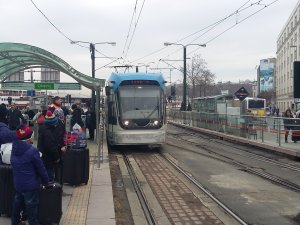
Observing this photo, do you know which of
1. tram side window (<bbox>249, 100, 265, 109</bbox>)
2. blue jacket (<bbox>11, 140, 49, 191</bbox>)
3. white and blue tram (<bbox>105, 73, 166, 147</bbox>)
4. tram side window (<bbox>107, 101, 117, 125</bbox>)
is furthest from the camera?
tram side window (<bbox>249, 100, 265, 109</bbox>)

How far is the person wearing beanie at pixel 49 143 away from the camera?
27.0 feet

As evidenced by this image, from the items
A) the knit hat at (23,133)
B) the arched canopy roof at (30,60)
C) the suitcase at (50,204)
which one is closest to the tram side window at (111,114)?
the arched canopy roof at (30,60)

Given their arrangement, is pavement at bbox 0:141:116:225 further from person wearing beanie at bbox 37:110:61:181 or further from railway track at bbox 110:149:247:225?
person wearing beanie at bbox 37:110:61:181

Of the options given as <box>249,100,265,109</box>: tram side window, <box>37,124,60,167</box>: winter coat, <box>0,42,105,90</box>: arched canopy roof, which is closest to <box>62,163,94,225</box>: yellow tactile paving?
<box>37,124,60,167</box>: winter coat

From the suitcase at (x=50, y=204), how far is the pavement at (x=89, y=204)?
1.36 feet

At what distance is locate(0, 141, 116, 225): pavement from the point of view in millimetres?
7523

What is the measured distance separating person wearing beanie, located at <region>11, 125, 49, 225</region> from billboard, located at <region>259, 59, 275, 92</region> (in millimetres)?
130462

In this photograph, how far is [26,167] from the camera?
638 cm

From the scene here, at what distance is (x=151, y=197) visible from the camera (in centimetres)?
1017

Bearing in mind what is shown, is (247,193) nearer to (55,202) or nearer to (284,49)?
(55,202)

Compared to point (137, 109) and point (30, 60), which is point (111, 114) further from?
point (30, 60)

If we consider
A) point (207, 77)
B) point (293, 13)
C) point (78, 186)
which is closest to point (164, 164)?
point (78, 186)

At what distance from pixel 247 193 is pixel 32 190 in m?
5.55

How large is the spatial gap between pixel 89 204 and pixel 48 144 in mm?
1374
